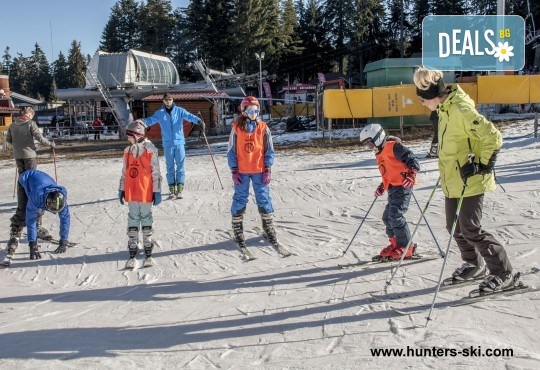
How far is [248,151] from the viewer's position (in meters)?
5.68

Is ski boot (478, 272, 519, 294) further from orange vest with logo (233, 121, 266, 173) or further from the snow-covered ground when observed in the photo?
orange vest with logo (233, 121, 266, 173)

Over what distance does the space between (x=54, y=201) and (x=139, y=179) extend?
107 centimetres

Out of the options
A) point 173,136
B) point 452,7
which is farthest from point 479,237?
point 452,7

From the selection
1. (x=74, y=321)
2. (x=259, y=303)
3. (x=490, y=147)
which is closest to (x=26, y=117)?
(x=74, y=321)

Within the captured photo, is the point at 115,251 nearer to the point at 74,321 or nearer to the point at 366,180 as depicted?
the point at 74,321

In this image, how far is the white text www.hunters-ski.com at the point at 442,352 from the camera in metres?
3.05

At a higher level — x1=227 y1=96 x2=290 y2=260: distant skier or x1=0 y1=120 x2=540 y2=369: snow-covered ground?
x1=227 y1=96 x2=290 y2=260: distant skier

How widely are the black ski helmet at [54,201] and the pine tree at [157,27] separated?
54.0m

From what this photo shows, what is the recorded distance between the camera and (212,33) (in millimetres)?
47781

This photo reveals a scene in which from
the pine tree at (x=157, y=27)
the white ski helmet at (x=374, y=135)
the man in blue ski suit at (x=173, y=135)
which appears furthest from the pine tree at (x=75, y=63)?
the white ski helmet at (x=374, y=135)

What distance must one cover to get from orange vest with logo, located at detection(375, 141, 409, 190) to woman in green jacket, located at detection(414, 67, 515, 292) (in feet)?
3.15

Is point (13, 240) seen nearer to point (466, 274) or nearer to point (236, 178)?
point (236, 178)

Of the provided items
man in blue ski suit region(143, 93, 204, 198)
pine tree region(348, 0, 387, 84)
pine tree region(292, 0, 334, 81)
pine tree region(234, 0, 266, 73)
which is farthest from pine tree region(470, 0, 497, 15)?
man in blue ski suit region(143, 93, 204, 198)

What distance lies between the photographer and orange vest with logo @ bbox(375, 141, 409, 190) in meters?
5.07
